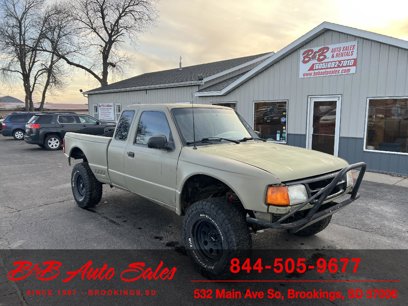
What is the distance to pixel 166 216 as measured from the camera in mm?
5168

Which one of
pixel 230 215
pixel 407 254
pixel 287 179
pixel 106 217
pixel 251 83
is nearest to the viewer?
pixel 287 179

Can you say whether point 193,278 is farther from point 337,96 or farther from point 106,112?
point 106,112

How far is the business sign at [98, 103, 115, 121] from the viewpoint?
22.4 metres

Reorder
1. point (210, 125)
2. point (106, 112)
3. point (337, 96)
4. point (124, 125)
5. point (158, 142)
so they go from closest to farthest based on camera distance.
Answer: point (158, 142), point (210, 125), point (124, 125), point (337, 96), point (106, 112)

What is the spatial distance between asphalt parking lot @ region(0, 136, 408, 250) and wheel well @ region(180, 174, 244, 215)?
727 millimetres

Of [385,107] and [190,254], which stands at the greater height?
[385,107]

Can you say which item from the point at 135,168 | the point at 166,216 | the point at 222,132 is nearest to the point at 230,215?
the point at 222,132

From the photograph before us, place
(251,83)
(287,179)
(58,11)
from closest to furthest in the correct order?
(287,179), (251,83), (58,11)

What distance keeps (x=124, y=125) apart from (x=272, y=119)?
7766 millimetres

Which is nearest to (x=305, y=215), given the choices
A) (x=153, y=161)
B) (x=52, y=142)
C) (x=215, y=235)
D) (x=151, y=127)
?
(x=215, y=235)

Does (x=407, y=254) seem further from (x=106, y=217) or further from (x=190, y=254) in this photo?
(x=106, y=217)

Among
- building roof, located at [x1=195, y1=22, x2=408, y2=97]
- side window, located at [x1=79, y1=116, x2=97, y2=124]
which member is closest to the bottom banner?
building roof, located at [x1=195, y1=22, x2=408, y2=97]

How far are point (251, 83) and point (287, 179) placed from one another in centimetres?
947

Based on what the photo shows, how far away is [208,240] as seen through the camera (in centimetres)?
326
